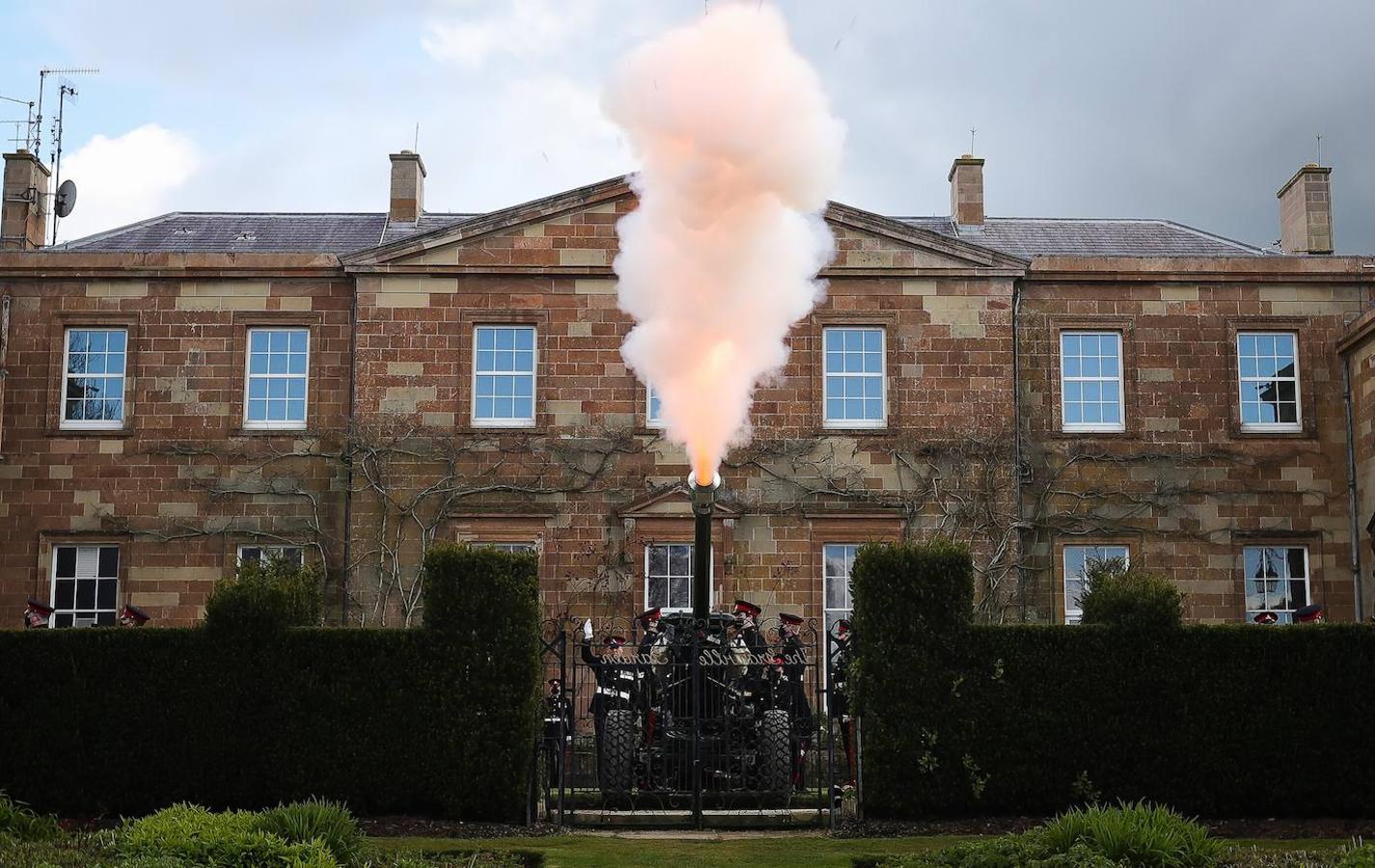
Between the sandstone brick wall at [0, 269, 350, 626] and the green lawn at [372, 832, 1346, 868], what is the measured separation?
12041 mm

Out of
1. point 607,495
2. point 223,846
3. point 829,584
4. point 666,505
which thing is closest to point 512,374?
point 607,495

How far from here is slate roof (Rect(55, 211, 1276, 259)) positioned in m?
26.7

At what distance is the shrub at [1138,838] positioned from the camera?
10.6 meters

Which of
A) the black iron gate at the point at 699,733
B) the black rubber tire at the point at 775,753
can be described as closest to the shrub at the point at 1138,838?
the black iron gate at the point at 699,733

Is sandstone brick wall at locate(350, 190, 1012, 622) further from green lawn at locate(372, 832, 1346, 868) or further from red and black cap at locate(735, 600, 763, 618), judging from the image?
green lawn at locate(372, 832, 1346, 868)

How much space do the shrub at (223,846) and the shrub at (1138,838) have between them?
5125 mm

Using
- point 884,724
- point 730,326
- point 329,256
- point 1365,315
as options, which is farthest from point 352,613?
point 1365,315

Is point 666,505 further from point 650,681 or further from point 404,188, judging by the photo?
point 650,681

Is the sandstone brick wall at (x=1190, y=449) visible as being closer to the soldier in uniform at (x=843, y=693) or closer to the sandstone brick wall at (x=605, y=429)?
the sandstone brick wall at (x=605, y=429)

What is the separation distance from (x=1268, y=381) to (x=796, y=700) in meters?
13.5

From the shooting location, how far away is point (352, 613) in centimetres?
2372

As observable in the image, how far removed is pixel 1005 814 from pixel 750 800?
2411 millimetres

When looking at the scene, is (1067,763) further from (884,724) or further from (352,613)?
(352,613)

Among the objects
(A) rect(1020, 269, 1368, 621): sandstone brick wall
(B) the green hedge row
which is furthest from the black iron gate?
(A) rect(1020, 269, 1368, 621): sandstone brick wall
